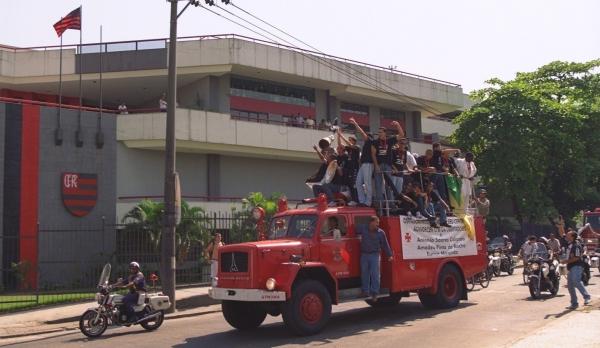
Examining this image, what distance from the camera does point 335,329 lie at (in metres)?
Answer: 12.0

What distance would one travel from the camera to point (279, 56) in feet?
102

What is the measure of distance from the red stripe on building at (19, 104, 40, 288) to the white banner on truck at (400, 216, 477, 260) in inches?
541

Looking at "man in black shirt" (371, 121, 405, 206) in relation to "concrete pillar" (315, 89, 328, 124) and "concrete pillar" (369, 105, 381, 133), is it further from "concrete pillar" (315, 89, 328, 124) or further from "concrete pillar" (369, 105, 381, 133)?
"concrete pillar" (369, 105, 381, 133)

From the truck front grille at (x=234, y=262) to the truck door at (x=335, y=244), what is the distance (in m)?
1.48

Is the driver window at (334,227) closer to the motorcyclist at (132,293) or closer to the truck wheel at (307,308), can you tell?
the truck wheel at (307,308)

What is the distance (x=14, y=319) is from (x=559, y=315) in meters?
12.1

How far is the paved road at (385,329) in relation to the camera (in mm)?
10656

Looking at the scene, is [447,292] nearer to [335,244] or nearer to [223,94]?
[335,244]

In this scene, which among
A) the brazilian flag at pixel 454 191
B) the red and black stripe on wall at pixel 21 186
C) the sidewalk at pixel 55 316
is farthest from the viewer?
the red and black stripe on wall at pixel 21 186

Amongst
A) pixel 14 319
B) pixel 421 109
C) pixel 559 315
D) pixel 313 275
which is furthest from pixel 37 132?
pixel 421 109

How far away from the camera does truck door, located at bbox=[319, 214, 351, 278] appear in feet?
39.5

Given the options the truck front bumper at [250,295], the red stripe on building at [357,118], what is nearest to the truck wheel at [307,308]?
the truck front bumper at [250,295]

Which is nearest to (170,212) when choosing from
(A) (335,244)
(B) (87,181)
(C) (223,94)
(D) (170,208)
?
(D) (170,208)

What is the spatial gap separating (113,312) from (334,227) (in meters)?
4.67
